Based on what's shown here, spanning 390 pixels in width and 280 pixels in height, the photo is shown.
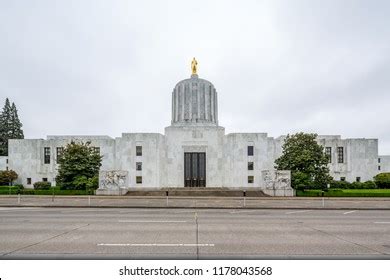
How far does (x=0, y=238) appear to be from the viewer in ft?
33.1

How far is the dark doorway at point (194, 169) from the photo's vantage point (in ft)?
152

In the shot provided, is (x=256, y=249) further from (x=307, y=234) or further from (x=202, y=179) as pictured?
(x=202, y=179)

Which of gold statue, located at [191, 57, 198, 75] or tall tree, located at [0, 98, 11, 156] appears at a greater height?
gold statue, located at [191, 57, 198, 75]

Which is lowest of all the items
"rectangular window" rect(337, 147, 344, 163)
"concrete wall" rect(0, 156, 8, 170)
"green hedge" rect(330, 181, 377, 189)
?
"green hedge" rect(330, 181, 377, 189)

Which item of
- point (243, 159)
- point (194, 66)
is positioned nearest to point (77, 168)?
point (243, 159)

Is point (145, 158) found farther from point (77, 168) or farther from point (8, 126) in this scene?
point (8, 126)

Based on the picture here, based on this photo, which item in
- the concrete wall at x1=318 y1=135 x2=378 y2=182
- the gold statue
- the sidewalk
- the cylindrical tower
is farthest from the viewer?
the concrete wall at x1=318 y1=135 x2=378 y2=182

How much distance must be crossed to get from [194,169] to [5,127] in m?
49.4

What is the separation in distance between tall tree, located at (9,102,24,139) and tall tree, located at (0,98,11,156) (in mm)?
631

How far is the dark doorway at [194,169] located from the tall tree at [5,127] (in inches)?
1832

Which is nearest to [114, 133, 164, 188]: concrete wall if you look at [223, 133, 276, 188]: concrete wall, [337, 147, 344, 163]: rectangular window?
[223, 133, 276, 188]: concrete wall

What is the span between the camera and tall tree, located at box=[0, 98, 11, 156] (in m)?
70.8

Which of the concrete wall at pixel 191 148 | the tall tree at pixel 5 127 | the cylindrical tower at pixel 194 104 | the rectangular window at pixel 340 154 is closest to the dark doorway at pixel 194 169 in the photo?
the concrete wall at pixel 191 148

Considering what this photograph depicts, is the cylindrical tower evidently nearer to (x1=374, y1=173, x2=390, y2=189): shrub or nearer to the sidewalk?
the sidewalk
